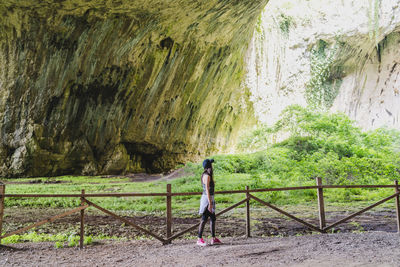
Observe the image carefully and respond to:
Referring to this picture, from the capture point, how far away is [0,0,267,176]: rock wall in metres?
15.2

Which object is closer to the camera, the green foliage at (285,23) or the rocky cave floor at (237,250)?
the rocky cave floor at (237,250)

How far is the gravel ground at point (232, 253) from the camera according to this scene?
395cm

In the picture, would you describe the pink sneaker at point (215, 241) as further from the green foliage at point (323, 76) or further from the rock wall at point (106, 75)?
the green foliage at point (323, 76)

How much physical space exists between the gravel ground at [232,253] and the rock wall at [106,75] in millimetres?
12287

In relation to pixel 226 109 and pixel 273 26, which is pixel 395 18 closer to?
pixel 273 26

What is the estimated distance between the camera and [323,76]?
86.3 feet

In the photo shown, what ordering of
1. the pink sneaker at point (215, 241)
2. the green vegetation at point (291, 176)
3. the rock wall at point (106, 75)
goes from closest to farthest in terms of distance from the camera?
the pink sneaker at point (215, 241) → the green vegetation at point (291, 176) → the rock wall at point (106, 75)

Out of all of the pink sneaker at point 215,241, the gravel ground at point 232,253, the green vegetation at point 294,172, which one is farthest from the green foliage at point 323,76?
the pink sneaker at point 215,241

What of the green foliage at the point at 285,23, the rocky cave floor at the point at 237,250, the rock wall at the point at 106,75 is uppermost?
the green foliage at the point at 285,23

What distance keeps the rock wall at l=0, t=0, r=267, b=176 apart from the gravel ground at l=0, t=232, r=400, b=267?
40.3 feet

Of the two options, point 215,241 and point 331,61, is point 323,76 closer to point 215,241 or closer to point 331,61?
point 331,61

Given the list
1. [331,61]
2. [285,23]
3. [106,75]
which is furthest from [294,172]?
[285,23]

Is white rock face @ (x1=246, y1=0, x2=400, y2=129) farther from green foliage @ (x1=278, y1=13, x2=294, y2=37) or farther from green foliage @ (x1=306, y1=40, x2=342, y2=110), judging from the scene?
green foliage @ (x1=306, y1=40, x2=342, y2=110)

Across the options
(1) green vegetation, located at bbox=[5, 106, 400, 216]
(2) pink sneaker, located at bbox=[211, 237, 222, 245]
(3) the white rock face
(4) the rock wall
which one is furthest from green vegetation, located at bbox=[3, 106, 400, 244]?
(3) the white rock face
